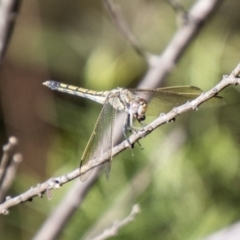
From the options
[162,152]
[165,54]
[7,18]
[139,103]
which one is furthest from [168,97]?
[162,152]

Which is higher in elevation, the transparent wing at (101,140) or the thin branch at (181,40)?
the thin branch at (181,40)

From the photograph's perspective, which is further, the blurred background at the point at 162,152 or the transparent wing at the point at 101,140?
the blurred background at the point at 162,152

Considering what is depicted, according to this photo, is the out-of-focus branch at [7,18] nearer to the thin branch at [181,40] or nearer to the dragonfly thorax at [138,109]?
the dragonfly thorax at [138,109]

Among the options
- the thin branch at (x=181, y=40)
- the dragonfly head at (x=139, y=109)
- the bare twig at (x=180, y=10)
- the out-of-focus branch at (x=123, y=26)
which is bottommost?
the dragonfly head at (x=139, y=109)

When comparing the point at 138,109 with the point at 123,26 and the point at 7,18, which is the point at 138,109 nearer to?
the point at 123,26

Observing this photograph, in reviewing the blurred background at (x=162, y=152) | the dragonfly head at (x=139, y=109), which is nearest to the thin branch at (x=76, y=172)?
the dragonfly head at (x=139, y=109)

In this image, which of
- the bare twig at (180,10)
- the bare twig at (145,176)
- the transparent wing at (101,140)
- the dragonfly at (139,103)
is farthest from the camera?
the bare twig at (145,176)

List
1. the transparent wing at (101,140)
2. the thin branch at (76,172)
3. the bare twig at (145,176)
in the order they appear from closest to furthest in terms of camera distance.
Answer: the thin branch at (76,172) < the transparent wing at (101,140) < the bare twig at (145,176)

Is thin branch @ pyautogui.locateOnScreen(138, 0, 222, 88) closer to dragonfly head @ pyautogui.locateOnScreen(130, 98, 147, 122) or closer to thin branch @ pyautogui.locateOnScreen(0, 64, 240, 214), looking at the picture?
dragonfly head @ pyautogui.locateOnScreen(130, 98, 147, 122)
